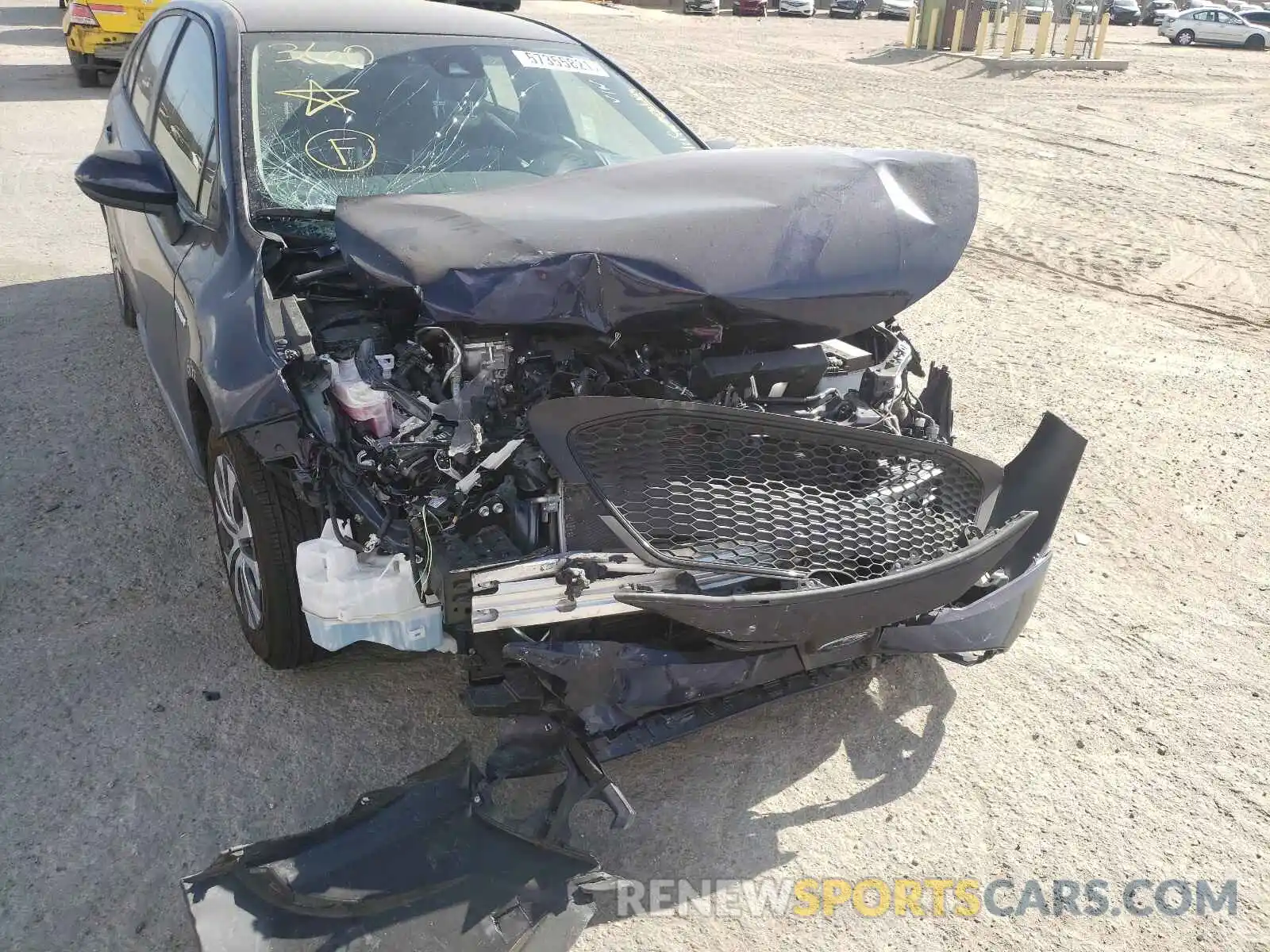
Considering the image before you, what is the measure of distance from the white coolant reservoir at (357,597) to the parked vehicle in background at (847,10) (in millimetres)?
39297

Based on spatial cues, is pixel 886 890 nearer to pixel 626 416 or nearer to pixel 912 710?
pixel 912 710

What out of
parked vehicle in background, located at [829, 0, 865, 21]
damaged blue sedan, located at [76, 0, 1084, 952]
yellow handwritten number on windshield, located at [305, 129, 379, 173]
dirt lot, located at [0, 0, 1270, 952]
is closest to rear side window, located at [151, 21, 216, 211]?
damaged blue sedan, located at [76, 0, 1084, 952]

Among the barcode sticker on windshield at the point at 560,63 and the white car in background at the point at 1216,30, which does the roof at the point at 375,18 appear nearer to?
the barcode sticker on windshield at the point at 560,63

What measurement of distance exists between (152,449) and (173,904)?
253 cm

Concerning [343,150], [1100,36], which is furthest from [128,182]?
[1100,36]

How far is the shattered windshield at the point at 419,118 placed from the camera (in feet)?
11.1

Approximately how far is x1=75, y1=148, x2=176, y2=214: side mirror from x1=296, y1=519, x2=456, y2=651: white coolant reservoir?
5.44ft

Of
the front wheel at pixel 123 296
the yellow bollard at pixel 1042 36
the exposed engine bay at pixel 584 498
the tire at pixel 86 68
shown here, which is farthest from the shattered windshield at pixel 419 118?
the yellow bollard at pixel 1042 36

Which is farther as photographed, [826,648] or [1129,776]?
[1129,776]

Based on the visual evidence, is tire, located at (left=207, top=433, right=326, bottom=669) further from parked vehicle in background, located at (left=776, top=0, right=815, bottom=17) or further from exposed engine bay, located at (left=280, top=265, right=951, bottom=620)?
parked vehicle in background, located at (left=776, top=0, right=815, bottom=17)

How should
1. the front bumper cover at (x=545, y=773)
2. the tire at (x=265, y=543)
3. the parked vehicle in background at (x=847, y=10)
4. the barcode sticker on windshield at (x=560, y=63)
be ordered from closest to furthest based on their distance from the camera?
the front bumper cover at (x=545, y=773) → the tire at (x=265, y=543) → the barcode sticker on windshield at (x=560, y=63) → the parked vehicle in background at (x=847, y=10)

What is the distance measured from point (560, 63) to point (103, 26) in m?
11.1

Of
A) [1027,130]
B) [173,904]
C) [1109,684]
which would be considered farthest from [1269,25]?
[173,904]

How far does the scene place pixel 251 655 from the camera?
10.4 feet
